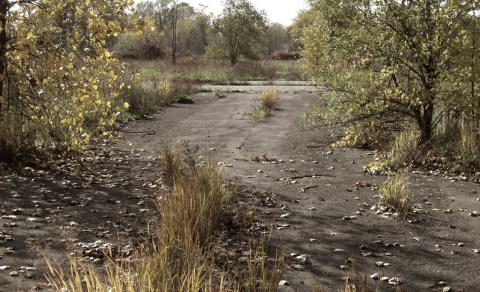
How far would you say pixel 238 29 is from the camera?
41.8 m

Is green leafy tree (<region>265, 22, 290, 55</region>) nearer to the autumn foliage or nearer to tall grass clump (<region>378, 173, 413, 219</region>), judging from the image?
the autumn foliage

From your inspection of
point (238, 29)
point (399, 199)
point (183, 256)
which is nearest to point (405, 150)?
point (399, 199)

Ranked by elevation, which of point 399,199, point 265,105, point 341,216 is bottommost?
→ point 341,216

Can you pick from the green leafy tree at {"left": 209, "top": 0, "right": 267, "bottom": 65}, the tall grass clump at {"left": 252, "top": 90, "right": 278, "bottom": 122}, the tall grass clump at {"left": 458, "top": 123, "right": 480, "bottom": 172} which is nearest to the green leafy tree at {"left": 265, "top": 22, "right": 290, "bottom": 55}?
the green leafy tree at {"left": 209, "top": 0, "right": 267, "bottom": 65}

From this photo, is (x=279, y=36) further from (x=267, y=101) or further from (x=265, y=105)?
(x=265, y=105)

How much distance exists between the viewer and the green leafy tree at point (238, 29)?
136ft

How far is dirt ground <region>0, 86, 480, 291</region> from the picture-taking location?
475cm

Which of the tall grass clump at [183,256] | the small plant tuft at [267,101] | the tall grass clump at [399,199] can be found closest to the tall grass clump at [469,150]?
the tall grass clump at [399,199]

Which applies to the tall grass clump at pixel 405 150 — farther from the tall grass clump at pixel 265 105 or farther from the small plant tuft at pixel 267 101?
the small plant tuft at pixel 267 101

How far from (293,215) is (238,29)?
36.7 metres

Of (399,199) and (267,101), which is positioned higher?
(267,101)

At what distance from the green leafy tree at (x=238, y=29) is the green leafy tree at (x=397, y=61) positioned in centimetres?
3232

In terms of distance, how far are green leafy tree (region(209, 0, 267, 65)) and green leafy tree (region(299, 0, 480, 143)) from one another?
106 feet

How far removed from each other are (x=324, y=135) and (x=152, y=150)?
4.22 m
